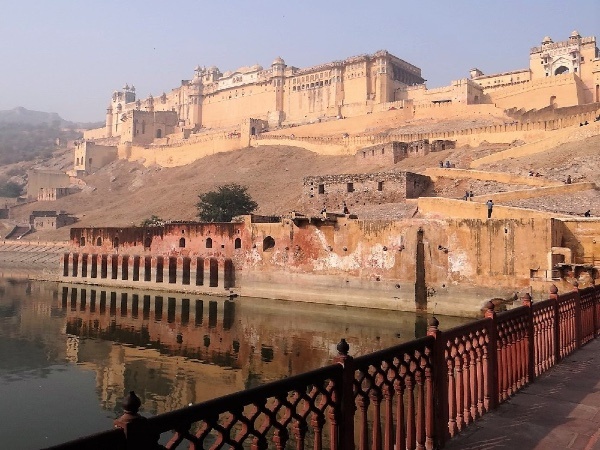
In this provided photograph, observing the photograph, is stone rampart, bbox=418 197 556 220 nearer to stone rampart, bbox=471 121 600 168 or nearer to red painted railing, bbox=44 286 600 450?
stone rampart, bbox=471 121 600 168

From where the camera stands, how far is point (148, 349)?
1705 cm

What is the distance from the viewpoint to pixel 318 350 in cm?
1617

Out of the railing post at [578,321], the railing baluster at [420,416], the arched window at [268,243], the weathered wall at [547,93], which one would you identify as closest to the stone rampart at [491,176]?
the arched window at [268,243]

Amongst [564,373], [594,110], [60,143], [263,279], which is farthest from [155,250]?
[60,143]

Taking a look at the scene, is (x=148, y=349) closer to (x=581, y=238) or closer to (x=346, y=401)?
(x=346, y=401)

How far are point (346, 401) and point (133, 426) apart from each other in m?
1.68

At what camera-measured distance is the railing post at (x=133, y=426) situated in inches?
98.2

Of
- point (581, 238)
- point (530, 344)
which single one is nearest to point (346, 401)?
point (530, 344)

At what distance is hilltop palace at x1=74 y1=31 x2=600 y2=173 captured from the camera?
5597 cm

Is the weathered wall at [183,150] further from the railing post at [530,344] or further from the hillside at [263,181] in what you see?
the railing post at [530,344]

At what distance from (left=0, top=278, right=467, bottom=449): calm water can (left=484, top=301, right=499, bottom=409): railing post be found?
7545mm

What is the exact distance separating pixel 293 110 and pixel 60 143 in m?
76.7

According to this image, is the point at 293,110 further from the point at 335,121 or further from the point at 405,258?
the point at 405,258

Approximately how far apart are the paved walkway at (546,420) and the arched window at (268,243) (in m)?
20.7
